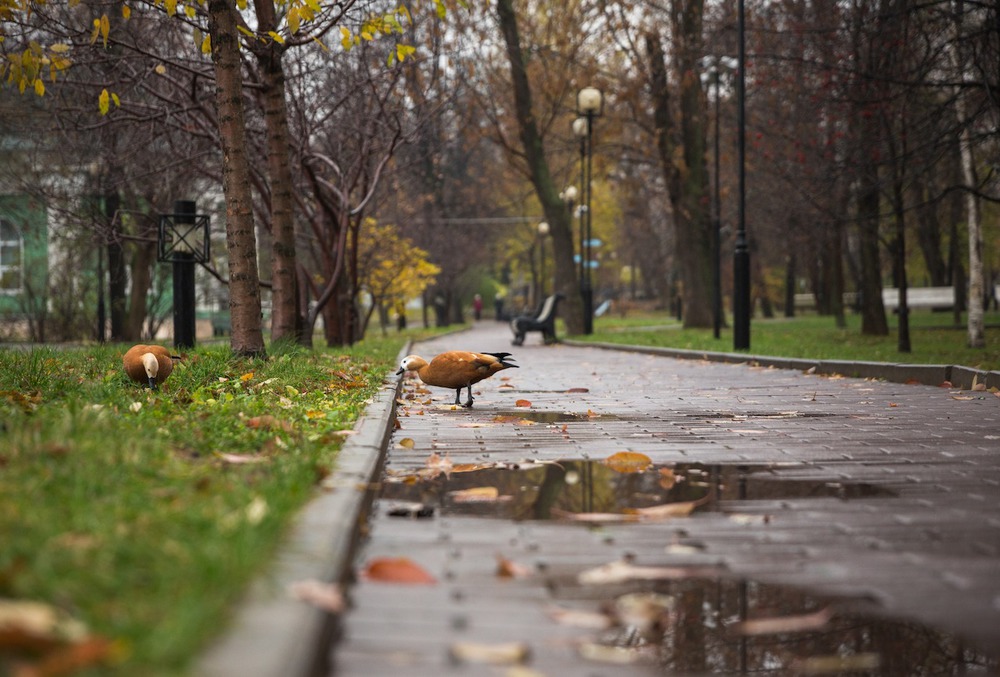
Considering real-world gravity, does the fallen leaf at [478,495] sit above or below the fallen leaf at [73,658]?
below

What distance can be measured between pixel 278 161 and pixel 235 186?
255cm

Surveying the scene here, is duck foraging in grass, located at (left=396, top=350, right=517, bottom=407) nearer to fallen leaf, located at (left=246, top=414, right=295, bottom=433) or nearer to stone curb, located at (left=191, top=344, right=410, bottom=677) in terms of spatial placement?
fallen leaf, located at (left=246, top=414, right=295, bottom=433)

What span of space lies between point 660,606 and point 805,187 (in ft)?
74.9

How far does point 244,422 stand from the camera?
260 inches

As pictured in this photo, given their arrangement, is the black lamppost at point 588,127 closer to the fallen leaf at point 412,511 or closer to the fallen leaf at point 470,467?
the fallen leaf at point 470,467

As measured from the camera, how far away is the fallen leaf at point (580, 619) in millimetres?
3352

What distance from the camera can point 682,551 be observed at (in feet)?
14.0

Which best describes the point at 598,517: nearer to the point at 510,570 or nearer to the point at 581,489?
the point at 581,489

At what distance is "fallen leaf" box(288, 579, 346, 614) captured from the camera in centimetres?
302

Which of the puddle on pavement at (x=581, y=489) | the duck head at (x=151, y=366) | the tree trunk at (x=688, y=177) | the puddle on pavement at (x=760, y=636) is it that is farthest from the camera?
the tree trunk at (x=688, y=177)

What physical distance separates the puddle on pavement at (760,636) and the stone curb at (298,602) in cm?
76

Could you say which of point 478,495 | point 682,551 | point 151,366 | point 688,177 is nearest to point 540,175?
point 688,177

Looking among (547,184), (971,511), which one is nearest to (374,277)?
(547,184)

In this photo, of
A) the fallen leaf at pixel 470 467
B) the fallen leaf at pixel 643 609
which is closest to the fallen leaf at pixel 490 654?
the fallen leaf at pixel 643 609
